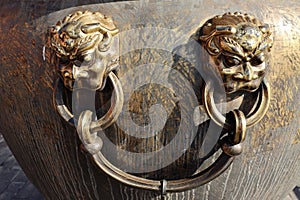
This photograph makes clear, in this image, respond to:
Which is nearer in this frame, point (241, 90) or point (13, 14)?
point (241, 90)

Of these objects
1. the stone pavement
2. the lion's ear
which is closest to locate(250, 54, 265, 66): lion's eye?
the lion's ear

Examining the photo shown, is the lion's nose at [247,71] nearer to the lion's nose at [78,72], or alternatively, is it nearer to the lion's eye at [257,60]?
the lion's eye at [257,60]

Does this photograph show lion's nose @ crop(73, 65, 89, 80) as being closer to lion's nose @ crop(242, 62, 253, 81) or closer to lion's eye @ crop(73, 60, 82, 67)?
lion's eye @ crop(73, 60, 82, 67)

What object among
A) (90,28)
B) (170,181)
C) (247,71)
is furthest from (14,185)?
(247,71)

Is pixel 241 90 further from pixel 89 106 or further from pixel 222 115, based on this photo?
pixel 89 106

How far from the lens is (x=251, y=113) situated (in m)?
0.85

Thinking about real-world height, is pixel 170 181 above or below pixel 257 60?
below

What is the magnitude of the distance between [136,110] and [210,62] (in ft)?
0.59

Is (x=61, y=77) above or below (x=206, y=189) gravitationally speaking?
above

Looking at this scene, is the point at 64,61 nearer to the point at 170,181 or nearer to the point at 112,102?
the point at 112,102

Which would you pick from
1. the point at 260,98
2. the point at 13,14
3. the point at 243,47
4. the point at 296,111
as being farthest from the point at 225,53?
the point at 13,14

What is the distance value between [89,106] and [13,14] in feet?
0.95

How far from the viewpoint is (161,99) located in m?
0.85

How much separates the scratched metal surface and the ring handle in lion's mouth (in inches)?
1.6
